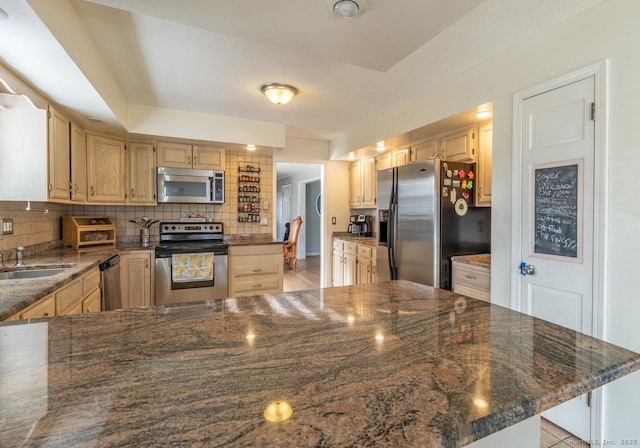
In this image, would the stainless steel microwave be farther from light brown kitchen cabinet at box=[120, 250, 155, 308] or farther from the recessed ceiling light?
the recessed ceiling light

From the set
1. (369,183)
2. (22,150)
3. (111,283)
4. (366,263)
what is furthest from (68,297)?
(369,183)

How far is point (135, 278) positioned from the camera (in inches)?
126

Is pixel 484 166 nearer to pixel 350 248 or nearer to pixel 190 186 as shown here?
pixel 350 248

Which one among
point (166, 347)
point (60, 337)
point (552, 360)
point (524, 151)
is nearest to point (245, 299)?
point (166, 347)

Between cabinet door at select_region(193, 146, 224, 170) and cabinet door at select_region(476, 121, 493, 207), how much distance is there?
9.39 ft

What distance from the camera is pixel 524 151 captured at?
2033mm

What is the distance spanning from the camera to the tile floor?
1770 mm

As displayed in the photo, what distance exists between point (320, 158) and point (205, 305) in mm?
3900

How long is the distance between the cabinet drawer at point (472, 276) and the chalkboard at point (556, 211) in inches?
21.1

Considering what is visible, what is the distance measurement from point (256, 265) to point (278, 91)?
77.8 inches

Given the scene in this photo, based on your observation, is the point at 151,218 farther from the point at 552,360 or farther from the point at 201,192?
the point at 552,360

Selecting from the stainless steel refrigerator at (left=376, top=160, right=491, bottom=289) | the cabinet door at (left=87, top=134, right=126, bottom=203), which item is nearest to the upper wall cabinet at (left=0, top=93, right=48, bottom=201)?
the cabinet door at (left=87, top=134, right=126, bottom=203)

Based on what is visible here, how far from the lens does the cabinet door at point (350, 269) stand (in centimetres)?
429

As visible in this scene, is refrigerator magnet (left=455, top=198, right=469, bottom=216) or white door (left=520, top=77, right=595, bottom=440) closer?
white door (left=520, top=77, right=595, bottom=440)
